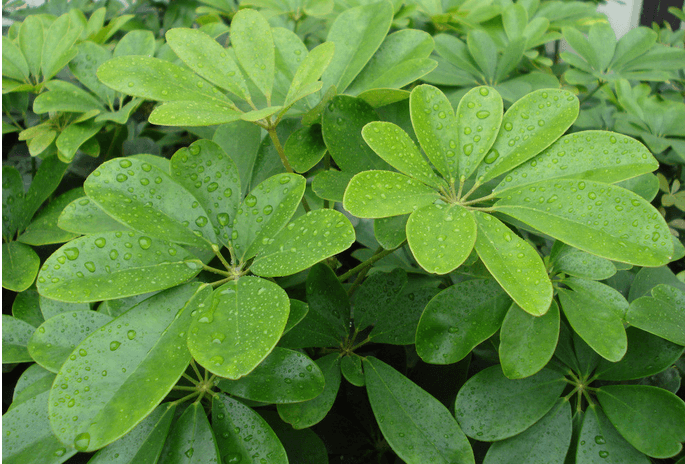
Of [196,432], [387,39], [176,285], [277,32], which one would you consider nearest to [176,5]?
[277,32]

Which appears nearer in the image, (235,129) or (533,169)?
(533,169)

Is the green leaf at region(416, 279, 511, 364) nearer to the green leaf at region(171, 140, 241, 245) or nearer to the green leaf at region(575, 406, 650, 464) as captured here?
the green leaf at region(575, 406, 650, 464)

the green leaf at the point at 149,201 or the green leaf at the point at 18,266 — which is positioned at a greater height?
the green leaf at the point at 149,201

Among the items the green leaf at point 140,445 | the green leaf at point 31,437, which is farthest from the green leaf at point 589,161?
the green leaf at point 31,437

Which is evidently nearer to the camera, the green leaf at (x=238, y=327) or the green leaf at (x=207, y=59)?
the green leaf at (x=238, y=327)

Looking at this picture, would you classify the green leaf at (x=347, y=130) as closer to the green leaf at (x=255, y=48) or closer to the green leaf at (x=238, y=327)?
the green leaf at (x=255, y=48)

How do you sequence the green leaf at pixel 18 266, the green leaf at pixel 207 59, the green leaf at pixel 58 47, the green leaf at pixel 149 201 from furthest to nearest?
the green leaf at pixel 58 47, the green leaf at pixel 18 266, the green leaf at pixel 207 59, the green leaf at pixel 149 201

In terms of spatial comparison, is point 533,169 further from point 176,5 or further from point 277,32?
point 176,5
